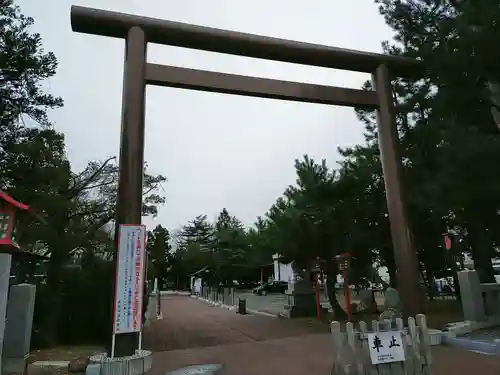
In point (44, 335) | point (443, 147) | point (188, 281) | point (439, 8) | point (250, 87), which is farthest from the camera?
point (188, 281)

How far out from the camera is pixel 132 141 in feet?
22.8

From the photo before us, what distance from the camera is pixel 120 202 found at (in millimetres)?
6738

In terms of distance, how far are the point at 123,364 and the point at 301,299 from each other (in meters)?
11.1

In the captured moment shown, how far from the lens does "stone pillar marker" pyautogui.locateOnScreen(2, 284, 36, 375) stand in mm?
6613

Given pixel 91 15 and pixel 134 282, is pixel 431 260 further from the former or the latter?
pixel 91 15

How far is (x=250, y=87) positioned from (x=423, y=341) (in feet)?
18.4

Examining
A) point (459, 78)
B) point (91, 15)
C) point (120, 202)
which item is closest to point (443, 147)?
point (459, 78)

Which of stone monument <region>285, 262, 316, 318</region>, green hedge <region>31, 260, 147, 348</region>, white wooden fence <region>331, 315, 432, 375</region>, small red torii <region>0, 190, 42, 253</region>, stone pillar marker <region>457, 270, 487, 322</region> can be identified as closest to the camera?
white wooden fence <region>331, 315, 432, 375</region>

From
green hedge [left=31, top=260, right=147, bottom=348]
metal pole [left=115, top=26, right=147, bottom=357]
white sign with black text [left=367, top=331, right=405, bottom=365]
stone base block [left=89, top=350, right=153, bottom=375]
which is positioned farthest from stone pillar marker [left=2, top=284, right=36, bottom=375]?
white sign with black text [left=367, top=331, right=405, bottom=365]

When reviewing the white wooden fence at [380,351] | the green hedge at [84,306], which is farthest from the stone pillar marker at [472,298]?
the green hedge at [84,306]

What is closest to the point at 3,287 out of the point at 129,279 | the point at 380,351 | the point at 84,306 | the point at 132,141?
the point at 129,279

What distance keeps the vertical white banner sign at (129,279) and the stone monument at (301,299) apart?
10.2 m

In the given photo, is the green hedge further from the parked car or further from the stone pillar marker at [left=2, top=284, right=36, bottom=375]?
the parked car

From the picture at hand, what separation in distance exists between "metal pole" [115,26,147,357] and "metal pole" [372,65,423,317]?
5.25m
